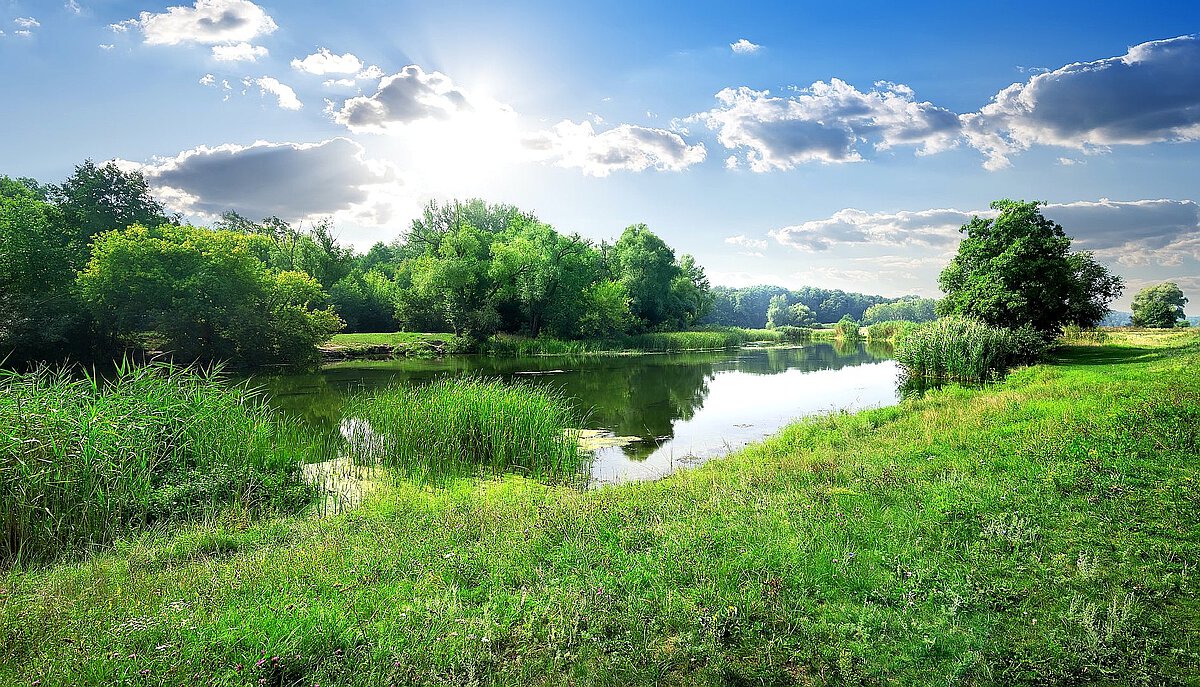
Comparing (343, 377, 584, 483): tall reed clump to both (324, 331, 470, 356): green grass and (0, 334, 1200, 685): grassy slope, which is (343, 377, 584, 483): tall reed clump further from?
(324, 331, 470, 356): green grass

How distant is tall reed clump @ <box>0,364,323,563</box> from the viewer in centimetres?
648

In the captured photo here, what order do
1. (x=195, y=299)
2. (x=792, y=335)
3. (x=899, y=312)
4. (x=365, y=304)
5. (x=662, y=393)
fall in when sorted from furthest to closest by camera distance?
(x=899, y=312) < (x=792, y=335) < (x=365, y=304) < (x=195, y=299) < (x=662, y=393)

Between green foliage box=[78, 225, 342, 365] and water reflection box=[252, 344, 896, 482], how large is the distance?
3856mm

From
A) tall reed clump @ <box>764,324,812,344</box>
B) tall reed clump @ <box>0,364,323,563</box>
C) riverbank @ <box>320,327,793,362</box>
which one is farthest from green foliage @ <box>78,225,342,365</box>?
tall reed clump @ <box>764,324,812,344</box>

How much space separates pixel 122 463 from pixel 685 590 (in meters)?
7.43

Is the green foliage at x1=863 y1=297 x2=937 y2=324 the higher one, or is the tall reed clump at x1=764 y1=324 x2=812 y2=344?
the green foliage at x1=863 y1=297 x2=937 y2=324

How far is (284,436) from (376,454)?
174 centimetres

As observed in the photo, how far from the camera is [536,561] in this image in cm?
507

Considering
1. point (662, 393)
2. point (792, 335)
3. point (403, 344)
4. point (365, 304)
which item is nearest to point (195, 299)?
point (403, 344)

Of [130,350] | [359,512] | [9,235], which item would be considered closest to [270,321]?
[130,350]

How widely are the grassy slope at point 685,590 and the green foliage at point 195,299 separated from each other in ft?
94.8

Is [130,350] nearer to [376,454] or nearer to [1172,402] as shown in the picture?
[376,454]

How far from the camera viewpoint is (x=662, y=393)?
79.7ft

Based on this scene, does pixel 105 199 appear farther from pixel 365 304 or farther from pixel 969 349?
pixel 969 349
